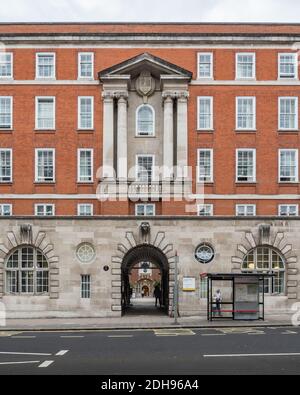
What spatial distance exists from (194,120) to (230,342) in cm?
2697

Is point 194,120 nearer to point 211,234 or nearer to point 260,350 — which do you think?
point 211,234

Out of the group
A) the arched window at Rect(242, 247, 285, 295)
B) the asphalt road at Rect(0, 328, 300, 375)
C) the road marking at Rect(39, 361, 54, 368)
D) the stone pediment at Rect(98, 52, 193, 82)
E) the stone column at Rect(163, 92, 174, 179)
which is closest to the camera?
the asphalt road at Rect(0, 328, 300, 375)

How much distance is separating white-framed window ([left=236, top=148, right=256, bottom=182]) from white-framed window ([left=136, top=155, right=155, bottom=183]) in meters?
6.12

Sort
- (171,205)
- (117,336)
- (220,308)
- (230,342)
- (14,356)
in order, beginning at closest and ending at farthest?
(14,356) < (230,342) < (117,336) < (220,308) < (171,205)

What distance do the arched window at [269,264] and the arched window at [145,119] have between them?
13.7 metres

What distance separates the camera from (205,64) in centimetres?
4888

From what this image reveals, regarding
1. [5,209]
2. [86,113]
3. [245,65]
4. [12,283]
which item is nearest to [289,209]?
[245,65]

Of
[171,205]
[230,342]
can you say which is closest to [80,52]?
[171,205]

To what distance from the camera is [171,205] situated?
46656 millimetres

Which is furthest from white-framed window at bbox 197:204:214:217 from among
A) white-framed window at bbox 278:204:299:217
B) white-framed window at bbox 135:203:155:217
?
white-framed window at bbox 278:204:299:217

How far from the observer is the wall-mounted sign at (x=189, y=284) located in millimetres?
38219

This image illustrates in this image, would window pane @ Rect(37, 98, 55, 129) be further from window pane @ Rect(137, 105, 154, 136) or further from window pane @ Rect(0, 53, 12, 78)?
window pane @ Rect(137, 105, 154, 136)

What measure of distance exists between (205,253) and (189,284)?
80.3 inches

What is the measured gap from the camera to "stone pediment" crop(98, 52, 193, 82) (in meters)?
47.3
